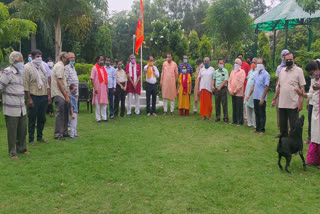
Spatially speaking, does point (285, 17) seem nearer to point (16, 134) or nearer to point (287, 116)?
point (287, 116)

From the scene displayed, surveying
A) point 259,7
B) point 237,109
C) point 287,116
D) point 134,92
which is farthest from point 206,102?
point 259,7

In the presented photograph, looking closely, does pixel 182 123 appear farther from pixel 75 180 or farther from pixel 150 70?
pixel 75 180

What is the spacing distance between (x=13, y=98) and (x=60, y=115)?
151 cm

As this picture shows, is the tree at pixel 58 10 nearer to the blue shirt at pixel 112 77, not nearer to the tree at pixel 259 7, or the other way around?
the blue shirt at pixel 112 77

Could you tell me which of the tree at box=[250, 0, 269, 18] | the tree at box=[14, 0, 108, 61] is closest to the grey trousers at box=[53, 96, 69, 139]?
the tree at box=[14, 0, 108, 61]

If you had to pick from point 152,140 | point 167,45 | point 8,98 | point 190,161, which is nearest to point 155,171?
point 190,161

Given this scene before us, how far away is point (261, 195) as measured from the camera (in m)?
4.35

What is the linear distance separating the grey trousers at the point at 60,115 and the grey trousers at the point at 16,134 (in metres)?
1.15

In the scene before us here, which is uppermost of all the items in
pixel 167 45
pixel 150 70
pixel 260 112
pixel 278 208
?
pixel 167 45

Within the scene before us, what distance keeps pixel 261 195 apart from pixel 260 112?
407 cm

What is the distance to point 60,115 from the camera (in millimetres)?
7285

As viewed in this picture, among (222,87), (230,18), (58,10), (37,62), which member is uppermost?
(230,18)

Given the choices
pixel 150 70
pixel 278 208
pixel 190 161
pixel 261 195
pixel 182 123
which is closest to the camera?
pixel 278 208

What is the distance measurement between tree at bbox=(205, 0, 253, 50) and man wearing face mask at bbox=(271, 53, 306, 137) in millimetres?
15291
